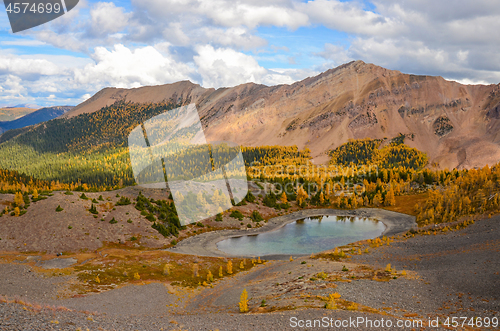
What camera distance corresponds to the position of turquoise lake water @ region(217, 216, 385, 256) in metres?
83.7

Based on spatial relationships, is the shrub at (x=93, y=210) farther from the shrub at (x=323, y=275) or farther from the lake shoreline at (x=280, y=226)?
the shrub at (x=323, y=275)

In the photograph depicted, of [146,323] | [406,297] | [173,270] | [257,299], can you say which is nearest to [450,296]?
[406,297]

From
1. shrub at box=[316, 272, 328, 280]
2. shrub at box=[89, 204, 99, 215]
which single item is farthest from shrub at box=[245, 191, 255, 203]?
shrub at box=[316, 272, 328, 280]

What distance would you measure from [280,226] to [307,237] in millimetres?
14492

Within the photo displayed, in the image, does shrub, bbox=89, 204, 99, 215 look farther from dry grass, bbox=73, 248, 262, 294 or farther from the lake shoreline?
the lake shoreline

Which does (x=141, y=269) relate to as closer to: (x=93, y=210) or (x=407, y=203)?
(x=93, y=210)

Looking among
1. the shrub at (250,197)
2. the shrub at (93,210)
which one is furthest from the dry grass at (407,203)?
the shrub at (93,210)

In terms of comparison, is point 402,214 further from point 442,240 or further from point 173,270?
point 173,270

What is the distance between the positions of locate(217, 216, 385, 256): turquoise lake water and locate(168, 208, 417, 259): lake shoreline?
6.99 ft

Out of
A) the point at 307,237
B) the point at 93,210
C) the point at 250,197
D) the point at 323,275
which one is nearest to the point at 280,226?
the point at 307,237

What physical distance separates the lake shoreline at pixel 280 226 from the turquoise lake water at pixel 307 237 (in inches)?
83.8

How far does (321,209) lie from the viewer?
13475cm

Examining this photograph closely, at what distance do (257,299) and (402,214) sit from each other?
4072 inches

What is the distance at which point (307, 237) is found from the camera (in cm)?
9825
